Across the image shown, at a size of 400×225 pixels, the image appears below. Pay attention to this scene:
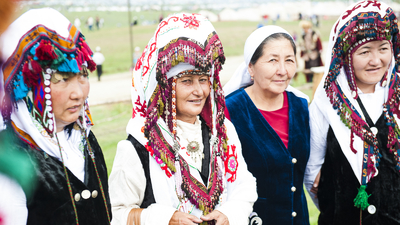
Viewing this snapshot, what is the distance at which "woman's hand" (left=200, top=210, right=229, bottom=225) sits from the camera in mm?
2280

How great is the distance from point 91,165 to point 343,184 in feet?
6.29

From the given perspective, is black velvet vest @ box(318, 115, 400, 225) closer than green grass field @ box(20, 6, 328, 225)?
Yes

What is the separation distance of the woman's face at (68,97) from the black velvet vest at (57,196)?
0.69 feet

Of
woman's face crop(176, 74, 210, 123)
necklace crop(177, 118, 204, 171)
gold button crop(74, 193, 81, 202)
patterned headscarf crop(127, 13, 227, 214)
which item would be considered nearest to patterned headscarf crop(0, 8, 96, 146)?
gold button crop(74, 193, 81, 202)

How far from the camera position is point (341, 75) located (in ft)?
9.96

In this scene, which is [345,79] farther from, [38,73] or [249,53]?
[38,73]

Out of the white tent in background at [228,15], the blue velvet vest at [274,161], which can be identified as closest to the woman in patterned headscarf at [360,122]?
the blue velvet vest at [274,161]

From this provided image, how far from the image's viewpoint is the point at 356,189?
291 cm

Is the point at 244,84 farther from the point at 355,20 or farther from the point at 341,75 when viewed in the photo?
the point at 355,20

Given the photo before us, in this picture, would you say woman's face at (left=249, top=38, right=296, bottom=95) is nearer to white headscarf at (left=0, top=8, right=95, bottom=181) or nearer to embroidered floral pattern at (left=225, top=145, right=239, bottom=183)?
embroidered floral pattern at (left=225, top=145, right=239, bottom=183)

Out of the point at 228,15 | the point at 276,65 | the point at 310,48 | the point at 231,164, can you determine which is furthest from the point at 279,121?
the point at 228,15

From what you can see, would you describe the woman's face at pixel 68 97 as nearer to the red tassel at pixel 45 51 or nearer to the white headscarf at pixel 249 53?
the red tassel at pixel 45 51

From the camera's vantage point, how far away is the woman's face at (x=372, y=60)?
9.49ft

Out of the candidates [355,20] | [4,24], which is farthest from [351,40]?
[4,24]
